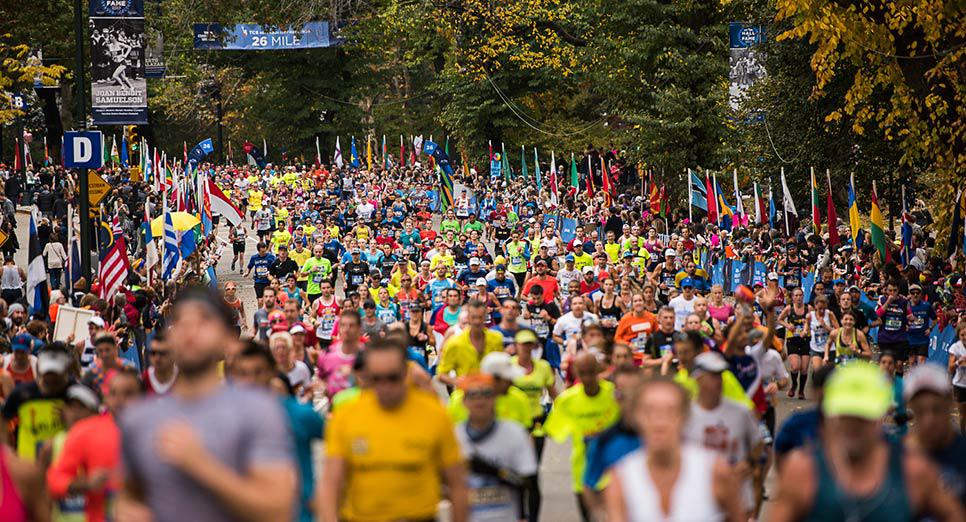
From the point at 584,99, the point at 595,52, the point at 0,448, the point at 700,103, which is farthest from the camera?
the point at 584,99

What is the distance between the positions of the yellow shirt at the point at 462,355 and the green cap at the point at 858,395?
6855 mm

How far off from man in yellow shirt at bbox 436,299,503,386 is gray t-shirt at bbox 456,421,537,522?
155 inches

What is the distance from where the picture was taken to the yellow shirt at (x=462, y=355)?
12297 mm

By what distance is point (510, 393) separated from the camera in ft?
32.6

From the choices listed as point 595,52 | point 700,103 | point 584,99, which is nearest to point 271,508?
point 700,103

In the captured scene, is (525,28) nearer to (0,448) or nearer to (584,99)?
(584,99)

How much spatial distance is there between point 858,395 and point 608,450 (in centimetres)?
274

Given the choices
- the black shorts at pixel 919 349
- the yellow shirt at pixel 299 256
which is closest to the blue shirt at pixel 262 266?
the yellow shirt at pixel 299 256

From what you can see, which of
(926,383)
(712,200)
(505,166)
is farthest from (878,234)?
(505,166)

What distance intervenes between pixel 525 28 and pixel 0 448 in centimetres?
4904

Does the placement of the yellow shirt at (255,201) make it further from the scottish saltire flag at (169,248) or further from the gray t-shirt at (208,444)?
the gray t-shirt at (208,444)

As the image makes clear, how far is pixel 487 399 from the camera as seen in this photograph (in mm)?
8227

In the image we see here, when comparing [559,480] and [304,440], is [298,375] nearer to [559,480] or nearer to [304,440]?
[559,480]

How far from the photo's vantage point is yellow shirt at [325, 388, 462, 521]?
6512mm
